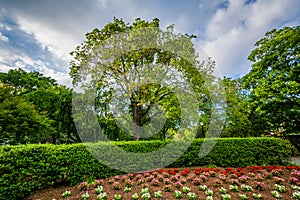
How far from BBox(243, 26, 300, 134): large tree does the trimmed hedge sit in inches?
188

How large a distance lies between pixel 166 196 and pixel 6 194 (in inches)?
140

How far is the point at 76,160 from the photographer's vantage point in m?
4.58

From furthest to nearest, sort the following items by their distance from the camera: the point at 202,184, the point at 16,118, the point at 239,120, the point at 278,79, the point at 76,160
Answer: the point at 239,120, the point at 278,79, the point at 16,118, the point at 76,160, the point at 202,184

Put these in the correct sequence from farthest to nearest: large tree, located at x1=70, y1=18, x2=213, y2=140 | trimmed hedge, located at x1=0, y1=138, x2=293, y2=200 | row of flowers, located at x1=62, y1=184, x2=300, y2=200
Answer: large tree, located at x1=70, y1=18, x2=213, y2=140, trimmed hedge, located at x1=0, y1=138, x2=293, y2=200, row of flowers, located at x1=62, y1=184, x2=300, y2=200

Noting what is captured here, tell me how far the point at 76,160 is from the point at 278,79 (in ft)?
38.2

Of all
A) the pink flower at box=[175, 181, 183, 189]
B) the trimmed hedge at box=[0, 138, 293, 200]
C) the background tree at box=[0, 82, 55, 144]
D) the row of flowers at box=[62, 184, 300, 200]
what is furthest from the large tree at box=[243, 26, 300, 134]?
the background tree at box=[0, 82, 55, 144]

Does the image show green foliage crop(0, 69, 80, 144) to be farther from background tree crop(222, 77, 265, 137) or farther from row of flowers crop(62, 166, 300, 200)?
background tree crop(222, 77, 265, 137)

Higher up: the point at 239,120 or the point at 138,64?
the point at 138,64

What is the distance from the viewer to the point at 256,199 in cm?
335

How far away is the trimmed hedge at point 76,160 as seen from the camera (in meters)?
3.82

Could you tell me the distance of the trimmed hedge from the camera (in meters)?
3.82

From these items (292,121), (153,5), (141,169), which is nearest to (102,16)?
(153,5)

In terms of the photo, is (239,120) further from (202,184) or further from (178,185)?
(178,185)

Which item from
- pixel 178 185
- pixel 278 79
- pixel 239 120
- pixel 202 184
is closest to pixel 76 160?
pixel 178 185
